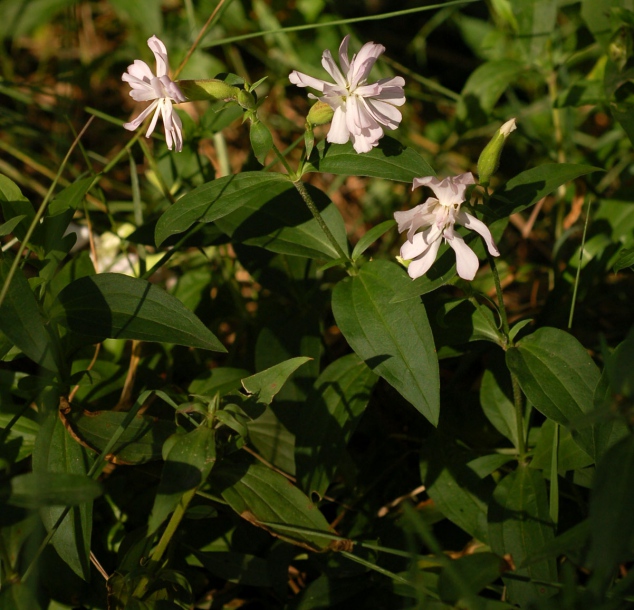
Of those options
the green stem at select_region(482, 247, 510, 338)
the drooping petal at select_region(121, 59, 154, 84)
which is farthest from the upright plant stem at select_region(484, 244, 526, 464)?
the drooping petal at select_region(121, 59, 154, 84)

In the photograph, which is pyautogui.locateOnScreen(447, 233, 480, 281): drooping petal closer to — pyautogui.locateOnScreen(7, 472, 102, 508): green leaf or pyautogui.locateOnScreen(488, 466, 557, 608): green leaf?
pyautogui.locateOnScreen(488, 466, 557, 608): green leaf

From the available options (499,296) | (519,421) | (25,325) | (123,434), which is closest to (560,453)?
(519,421)

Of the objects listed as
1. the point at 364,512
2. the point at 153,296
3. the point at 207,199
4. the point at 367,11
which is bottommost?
the point at 364,512

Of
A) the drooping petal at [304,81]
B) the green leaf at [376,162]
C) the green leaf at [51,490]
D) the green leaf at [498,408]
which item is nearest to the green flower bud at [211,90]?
the drooping petal at [304,81]

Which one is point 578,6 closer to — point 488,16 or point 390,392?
point 488,16

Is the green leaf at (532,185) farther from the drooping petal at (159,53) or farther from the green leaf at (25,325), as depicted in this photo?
the green leaf at (25,325)

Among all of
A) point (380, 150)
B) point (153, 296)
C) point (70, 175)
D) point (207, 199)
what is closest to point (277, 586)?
point (153, 296)
